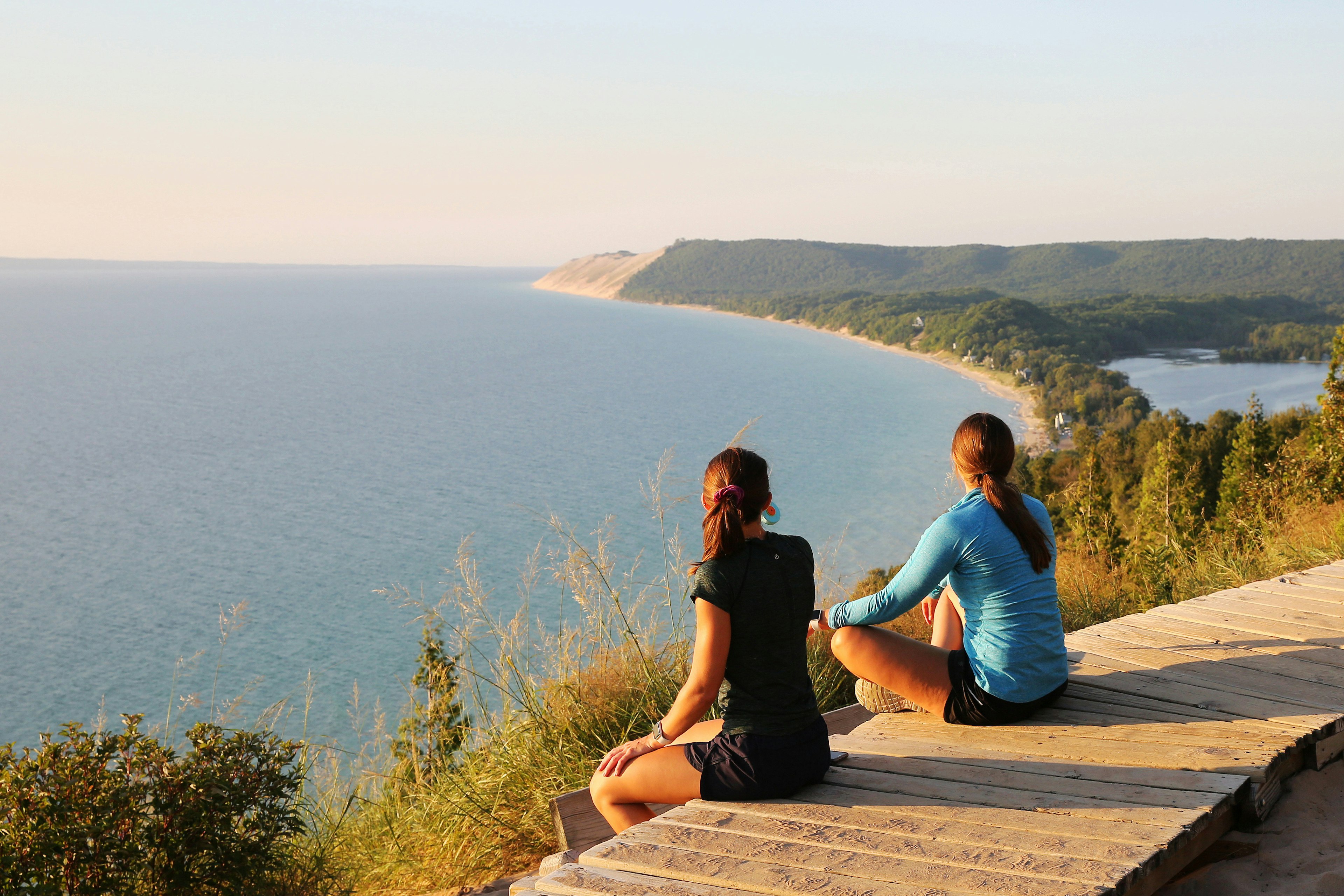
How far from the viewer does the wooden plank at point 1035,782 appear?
98.6 inches

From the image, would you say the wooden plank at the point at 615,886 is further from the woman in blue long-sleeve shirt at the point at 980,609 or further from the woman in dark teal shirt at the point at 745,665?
the woman in blue long-sleeve shirt at the point at 980,609

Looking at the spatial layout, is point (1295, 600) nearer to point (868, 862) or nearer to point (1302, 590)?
point (1302, 590)

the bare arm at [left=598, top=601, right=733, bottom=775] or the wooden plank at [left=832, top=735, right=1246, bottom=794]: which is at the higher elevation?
the bare arm at [left=598, top=601, right=733, bottom=775]

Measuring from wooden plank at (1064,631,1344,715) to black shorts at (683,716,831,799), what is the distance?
71.4 inches

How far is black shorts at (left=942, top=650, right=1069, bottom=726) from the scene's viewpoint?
316 centimetres

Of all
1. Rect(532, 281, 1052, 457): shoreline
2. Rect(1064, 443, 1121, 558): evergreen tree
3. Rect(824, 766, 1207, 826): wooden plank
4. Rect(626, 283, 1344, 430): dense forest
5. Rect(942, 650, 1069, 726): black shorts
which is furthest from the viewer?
Rect(626, 283, 1344, 430): dense forest

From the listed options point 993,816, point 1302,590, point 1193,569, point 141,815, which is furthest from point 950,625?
point 1193,569

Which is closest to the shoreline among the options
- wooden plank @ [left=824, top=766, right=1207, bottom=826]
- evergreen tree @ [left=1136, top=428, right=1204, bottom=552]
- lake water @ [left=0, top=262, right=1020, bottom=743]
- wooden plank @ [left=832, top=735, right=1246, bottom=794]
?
lake water @ [left=0, top=262, right=1020, bottom=743]

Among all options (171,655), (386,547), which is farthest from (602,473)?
(171,655)

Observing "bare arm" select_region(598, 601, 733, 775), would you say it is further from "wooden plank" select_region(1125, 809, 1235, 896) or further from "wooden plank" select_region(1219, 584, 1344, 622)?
"wooden plank" select_region(1219, 584, 1344, 622)

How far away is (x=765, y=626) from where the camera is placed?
2516 millimetres

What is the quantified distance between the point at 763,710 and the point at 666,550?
3.31 m

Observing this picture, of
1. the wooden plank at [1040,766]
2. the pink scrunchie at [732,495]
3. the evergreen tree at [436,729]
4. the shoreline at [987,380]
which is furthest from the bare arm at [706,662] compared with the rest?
the shoreline at [987,380]

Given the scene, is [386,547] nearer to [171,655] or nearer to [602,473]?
[171,655]
